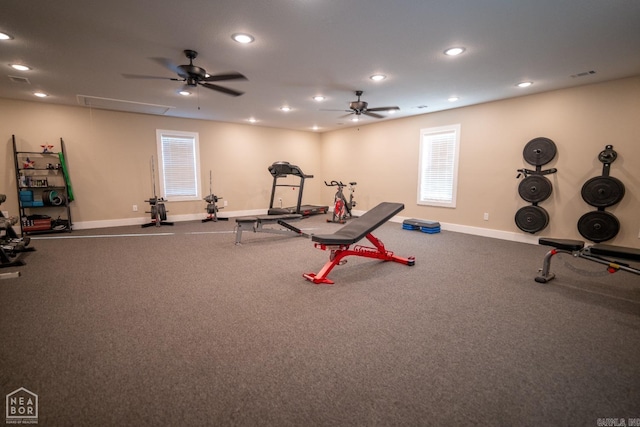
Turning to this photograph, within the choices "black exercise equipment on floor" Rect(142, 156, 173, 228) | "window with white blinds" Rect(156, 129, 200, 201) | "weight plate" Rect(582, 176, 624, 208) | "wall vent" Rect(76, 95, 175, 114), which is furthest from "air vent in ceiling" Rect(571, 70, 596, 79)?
"black exercise equipment on floor" Rect(142, 156, 173, 228)

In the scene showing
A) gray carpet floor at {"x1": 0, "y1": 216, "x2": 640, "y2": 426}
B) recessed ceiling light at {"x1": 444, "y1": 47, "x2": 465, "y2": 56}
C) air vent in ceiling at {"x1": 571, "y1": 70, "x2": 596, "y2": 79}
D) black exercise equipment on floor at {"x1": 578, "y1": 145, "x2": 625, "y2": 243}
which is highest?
air vent in ceiling at {"x1": 571, "y1": 70, "x2": 596, "y2": 79}

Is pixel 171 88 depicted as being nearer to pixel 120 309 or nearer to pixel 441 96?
pixel 120 309

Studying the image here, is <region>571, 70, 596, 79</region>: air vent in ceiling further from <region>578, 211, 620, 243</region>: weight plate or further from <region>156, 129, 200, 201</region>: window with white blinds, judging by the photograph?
<region>156, 129, 200, 201</region>: window with white blinds

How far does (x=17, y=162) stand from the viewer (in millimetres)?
5117

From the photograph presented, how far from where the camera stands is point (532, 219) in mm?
4738

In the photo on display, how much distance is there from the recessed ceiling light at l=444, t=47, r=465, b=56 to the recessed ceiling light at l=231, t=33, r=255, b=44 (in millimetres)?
2128

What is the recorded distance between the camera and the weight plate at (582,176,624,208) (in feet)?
12.9

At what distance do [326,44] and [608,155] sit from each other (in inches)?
169

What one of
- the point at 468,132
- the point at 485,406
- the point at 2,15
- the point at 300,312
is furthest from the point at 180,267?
the point at 468,132

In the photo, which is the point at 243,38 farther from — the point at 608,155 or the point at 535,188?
the point at 608,155

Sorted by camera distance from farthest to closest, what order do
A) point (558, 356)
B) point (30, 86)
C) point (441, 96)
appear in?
1. point (441, 96)
2. point (30, 86)
3. point (558, 356)

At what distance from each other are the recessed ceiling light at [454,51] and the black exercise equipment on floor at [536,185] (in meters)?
2.66

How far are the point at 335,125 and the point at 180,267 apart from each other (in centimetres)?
575

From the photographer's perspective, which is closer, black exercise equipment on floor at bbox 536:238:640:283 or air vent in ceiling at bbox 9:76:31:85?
black exercise equipment on floor at bbox 536:238:640:283
